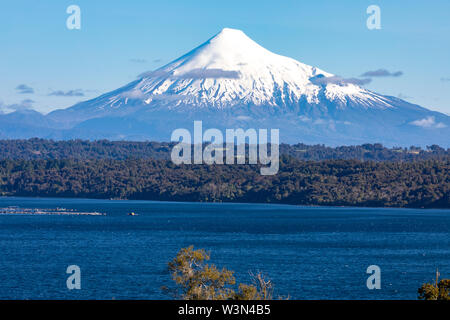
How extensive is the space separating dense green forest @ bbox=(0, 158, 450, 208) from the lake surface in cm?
2862

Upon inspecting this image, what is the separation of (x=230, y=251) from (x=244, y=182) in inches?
4041

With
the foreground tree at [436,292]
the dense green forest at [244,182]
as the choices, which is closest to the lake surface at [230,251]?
the foreground tree at [436,292]

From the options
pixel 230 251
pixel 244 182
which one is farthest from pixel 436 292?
pixel 244 182

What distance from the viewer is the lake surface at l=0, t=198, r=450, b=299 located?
42.5 m

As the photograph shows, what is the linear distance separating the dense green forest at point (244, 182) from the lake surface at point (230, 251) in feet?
93.9

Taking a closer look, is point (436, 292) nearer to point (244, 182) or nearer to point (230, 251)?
point (230, 251)

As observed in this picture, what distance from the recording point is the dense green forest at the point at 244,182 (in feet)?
463

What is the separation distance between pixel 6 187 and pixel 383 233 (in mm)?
121140

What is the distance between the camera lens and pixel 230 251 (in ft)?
209

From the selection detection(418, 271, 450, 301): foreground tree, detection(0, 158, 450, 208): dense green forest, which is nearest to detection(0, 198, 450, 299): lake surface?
detection(418, 271, 450, 301): foreground tree

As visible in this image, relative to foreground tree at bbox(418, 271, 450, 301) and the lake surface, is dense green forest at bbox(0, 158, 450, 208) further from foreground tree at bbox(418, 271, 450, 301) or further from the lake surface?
foreground tree at bbox(418, 271, 450, 301)
